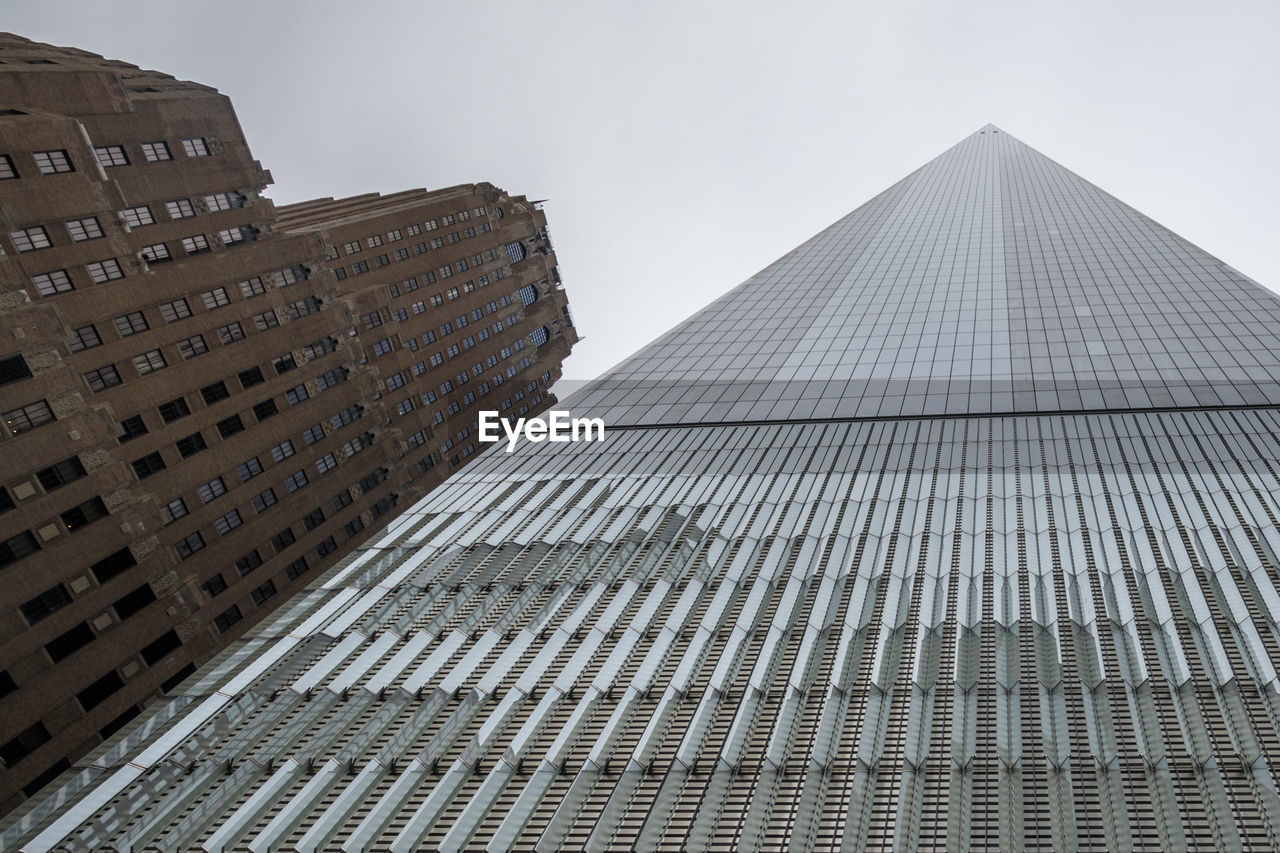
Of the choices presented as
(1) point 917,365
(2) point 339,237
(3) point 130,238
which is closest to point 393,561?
(3) point 130,238

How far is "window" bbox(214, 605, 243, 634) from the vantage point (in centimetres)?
5244

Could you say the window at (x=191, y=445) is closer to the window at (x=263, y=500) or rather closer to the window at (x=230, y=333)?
the window at (x=263, y=500)

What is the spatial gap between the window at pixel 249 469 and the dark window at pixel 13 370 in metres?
15.1

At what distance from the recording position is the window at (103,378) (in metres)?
47.1

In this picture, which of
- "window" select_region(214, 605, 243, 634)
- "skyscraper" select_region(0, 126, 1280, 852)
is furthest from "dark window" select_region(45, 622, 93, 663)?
"skyscraper" select_region(0, 126, 1280, 852)

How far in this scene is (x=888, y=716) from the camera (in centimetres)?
2020

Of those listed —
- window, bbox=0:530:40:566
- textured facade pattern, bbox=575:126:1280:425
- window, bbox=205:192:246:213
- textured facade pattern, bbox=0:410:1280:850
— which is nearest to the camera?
textured facade pattern, bbox=0:410:1280:850

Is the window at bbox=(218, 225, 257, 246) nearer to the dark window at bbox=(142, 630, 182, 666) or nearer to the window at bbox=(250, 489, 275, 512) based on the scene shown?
the window at bbox=(250, 489, 275, 512)

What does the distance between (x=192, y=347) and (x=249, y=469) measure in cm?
875

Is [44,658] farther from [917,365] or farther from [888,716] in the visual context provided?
[917,365]

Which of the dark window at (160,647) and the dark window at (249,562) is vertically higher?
the dark window at (249,562)

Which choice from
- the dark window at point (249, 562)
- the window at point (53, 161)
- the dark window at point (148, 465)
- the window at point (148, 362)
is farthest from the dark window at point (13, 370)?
the dark window at point (249, 562)

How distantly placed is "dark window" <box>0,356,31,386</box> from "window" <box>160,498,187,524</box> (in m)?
11.2

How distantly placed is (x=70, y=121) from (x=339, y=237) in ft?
136
